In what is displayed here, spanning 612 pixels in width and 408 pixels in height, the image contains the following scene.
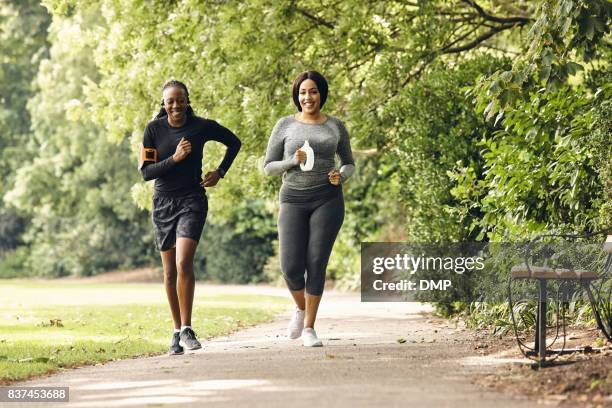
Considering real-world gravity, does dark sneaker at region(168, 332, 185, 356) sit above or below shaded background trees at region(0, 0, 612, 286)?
below

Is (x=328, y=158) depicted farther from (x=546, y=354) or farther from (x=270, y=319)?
(x=270, y=319)

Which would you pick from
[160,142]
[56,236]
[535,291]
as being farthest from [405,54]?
[56,236]

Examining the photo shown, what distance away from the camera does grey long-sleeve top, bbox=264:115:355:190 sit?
9.12 meters

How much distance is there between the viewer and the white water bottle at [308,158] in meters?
9.05

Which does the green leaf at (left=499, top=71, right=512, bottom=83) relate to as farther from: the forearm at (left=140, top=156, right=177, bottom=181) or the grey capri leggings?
the forearm at (left=140, top=156, right=177, bottom=181)

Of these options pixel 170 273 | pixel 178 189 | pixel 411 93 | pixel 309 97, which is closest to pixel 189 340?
pixel 170 273

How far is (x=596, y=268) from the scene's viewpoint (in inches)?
386

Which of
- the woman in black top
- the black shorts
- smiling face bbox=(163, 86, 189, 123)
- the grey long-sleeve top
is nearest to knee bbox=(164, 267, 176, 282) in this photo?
the woman in black top

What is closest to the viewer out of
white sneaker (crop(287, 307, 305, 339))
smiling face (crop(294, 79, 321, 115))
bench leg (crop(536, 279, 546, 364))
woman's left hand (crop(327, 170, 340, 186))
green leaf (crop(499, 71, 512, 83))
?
bench leg (crop(536, 279, 546, 364))

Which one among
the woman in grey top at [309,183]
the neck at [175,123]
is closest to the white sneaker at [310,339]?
the woman in grey top at [309,183]

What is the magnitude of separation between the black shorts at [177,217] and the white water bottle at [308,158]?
89 centimetres

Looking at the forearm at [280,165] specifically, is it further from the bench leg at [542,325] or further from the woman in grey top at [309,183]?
the bench leg at [542,325]

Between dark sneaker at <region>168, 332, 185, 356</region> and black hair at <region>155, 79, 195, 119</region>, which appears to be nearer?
black hair at <region>155, 79, 195, 119</region>

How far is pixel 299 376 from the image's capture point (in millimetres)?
7336
